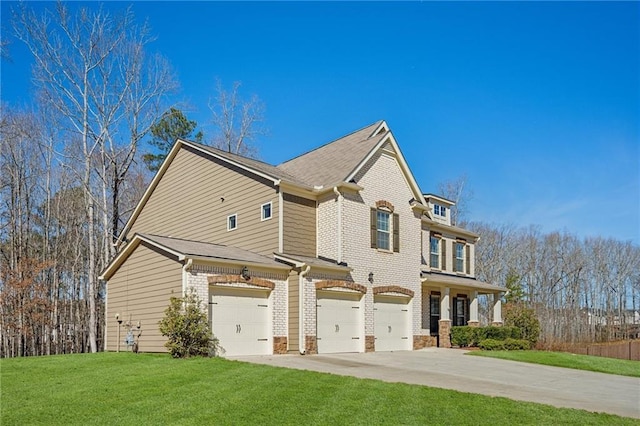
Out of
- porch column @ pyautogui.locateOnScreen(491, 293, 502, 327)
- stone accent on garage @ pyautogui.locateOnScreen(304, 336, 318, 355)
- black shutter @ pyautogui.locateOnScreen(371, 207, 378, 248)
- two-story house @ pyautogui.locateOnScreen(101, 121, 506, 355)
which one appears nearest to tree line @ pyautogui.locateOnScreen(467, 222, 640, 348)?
porch column @ pyautogui.locateOnScreen(491, 293, 502, 327)

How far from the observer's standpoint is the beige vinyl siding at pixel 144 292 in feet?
53.3

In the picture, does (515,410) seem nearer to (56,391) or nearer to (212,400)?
(212,400)

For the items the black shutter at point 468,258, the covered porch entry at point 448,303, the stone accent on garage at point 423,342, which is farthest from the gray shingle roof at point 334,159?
the black shutter at point 468,258

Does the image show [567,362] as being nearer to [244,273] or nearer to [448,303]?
[448,303]

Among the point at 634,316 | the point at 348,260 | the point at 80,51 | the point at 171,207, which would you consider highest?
the point at 80,51

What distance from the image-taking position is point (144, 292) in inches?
692

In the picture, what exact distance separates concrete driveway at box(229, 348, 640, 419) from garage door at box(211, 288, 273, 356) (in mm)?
769

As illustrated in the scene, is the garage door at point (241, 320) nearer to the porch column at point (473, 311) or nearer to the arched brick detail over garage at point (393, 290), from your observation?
the arched brick detail over garage at point (393, 290)

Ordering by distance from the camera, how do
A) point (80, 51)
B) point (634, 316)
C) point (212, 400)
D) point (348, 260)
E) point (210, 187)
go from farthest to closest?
point (634, 316), point (80, 51), point (210, 187), point (348, 260), point (212, 400)

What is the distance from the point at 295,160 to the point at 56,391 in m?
15.7

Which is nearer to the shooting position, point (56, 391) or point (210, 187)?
point (56, 391)

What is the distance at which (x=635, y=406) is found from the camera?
10430 mm

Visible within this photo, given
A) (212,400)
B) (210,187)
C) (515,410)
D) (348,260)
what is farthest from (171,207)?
(515,410)

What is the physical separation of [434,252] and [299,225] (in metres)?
10.0
